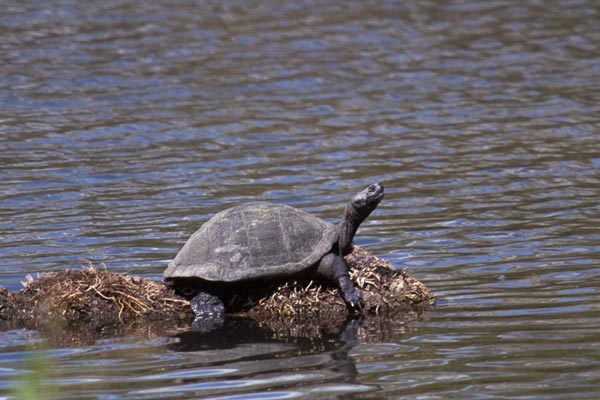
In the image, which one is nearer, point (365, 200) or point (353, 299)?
point (353, 299)

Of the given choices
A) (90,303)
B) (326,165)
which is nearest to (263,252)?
(90,303)

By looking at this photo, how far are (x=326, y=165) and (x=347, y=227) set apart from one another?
17.4 feet

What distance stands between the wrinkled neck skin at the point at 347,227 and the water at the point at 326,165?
929 millimetres

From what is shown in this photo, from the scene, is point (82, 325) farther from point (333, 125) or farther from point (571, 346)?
point (333, 125)

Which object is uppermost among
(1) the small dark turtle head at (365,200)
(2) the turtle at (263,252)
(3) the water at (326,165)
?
(1) the small dark turtle head at (365,200)

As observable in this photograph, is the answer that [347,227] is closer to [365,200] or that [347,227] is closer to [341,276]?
[365,200]

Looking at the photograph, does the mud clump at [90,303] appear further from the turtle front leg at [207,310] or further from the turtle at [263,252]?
the turtle at [263,252]

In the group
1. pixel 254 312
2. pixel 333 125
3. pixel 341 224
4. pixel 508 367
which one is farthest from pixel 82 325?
pixel 333 125

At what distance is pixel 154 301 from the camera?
9453 millimetres

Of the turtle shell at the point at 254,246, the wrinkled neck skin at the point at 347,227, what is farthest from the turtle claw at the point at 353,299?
the wrinkled neck skin at the point at 347,227

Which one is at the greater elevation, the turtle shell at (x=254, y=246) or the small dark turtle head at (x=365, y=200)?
the small dark turtle head at (x=365, y=200)

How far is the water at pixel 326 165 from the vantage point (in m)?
7.92

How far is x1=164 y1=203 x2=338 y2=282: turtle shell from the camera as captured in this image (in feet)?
30.2

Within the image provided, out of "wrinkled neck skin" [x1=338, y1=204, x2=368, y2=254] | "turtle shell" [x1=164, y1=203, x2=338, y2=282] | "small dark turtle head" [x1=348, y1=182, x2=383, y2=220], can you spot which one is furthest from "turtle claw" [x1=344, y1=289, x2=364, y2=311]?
"small dark turtle head" [x1=348, y1=182, x2=383, y2=220]
